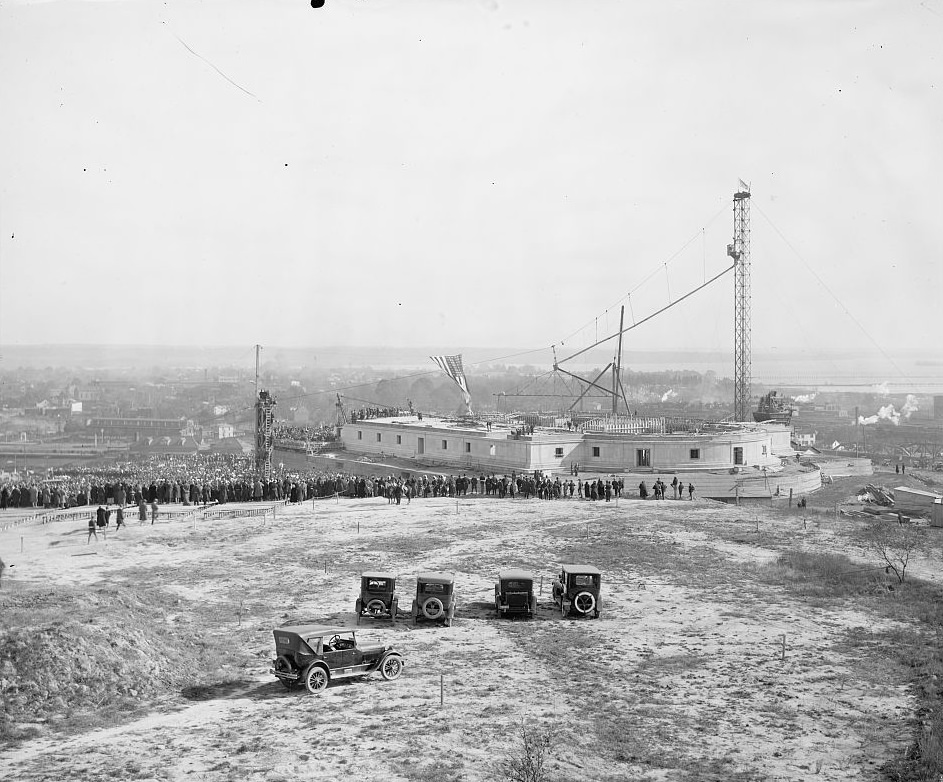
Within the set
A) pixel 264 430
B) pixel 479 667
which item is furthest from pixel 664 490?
pixel 479 667

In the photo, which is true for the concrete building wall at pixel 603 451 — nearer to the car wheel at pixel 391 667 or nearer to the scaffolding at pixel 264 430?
the scaffolding at pixel 264 430

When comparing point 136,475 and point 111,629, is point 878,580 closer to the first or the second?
point 111,629

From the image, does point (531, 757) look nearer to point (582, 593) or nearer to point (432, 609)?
point (432, 609)

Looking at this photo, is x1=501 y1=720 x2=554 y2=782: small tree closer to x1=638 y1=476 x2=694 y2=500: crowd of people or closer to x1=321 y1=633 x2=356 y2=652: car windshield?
x1=321 y1=633 x2=356 y2=652: car windshield

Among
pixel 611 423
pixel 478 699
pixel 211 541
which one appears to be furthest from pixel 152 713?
pixel 611 423

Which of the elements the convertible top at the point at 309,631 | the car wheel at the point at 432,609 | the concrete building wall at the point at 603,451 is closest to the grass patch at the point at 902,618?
the car wheel at the point at 432,609
